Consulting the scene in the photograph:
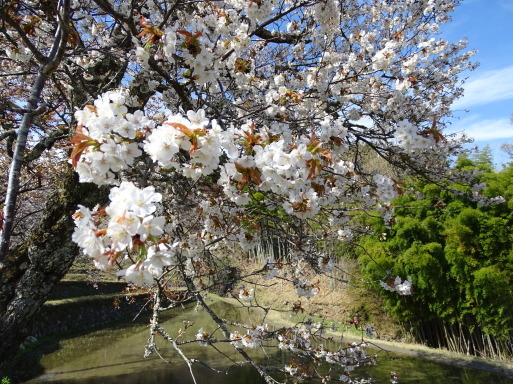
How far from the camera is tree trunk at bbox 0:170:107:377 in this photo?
2.43 meters

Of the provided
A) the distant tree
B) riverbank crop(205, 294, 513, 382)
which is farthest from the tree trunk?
the distant tree

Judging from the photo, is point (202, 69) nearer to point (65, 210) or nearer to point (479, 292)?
point (65, 210)

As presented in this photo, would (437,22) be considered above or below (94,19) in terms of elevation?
above

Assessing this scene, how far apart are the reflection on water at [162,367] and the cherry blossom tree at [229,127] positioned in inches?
99.5

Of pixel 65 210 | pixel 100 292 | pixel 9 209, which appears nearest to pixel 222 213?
pixel 65 210

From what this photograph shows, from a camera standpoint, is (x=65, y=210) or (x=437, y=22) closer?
(x=65, y=210)

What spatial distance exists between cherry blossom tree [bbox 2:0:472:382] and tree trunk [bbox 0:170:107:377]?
0.23m

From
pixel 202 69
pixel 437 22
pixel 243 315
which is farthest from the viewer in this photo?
pixel 243 315

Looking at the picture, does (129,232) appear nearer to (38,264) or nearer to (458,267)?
(38,264)

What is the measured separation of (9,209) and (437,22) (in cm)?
549

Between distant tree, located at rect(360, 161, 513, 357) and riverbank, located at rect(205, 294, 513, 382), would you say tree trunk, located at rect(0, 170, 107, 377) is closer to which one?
riverbank, located at rect(205, 294, 513, 382)

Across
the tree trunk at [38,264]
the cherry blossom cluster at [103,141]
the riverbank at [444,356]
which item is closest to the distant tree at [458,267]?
the riverbank at [444,356]

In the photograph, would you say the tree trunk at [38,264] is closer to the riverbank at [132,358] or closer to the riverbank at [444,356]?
the riverbank at [444,356]

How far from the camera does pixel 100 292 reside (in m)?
11.5
